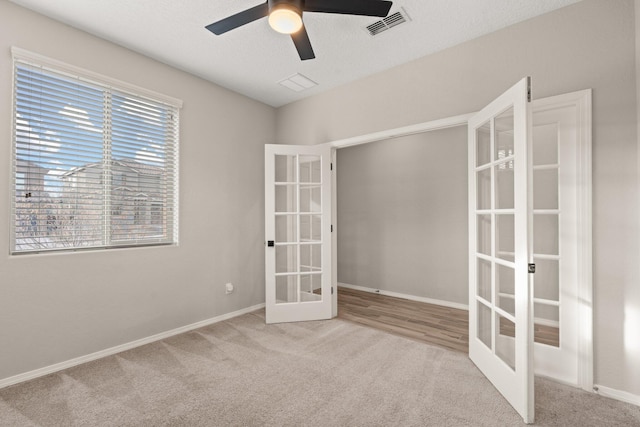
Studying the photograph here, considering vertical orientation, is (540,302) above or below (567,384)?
above

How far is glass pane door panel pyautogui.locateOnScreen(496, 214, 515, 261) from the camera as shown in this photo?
1.98m

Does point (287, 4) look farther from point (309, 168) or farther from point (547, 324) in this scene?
point (547, 324)

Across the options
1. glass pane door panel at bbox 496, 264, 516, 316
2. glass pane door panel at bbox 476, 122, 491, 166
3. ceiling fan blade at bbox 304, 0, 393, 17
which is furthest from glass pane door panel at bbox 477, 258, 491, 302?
ceiling fan blade at bbox 304, 0, 393, 17

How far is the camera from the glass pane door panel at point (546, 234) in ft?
7.22

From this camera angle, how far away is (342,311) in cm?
379

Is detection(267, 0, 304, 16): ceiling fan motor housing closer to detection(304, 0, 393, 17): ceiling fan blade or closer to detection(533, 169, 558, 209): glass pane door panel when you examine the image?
detection(304, 0, 393, 17): ceiling fan blade

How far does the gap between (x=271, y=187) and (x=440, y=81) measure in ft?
6.73

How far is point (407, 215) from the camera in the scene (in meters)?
4.53

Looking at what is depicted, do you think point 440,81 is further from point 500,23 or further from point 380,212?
point 380,212

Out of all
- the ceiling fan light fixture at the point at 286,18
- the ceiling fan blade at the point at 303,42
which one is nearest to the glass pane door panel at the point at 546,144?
the ceiling fan blade at the point at 303,42

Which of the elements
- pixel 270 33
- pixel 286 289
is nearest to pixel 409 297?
pixel 286 289

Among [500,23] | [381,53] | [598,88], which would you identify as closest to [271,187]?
→ [381,53]

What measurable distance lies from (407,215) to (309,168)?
1.87m

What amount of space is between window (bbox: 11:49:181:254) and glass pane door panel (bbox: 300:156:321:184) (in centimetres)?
141
